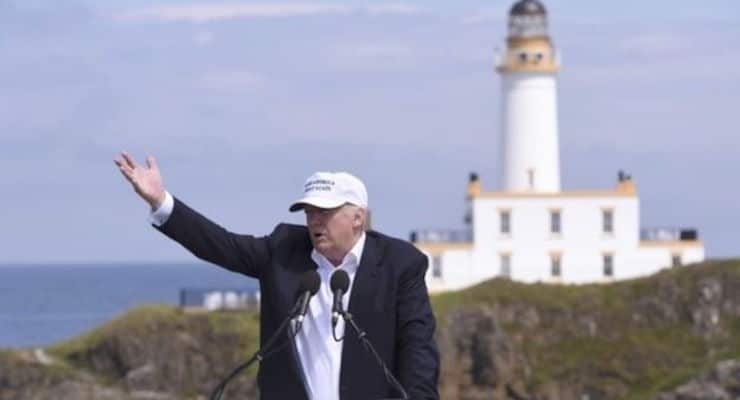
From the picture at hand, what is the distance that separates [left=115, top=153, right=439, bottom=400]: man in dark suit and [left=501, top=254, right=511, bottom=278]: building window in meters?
63.8

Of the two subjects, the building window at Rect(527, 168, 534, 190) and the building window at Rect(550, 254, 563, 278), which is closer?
the building window at Rect(527, 168, 534, 190)

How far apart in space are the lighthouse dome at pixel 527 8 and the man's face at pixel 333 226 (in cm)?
6738

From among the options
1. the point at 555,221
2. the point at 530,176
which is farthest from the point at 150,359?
the point at 555,221

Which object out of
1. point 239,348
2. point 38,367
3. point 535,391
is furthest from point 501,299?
point 38,367

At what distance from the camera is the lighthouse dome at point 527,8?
76312mm

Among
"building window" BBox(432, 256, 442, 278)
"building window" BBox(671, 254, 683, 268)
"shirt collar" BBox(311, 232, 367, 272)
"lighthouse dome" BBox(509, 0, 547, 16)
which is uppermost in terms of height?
"lighthouse dome" BBox(509, 0, 547, 16)

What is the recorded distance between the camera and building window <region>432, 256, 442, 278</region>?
237 ft

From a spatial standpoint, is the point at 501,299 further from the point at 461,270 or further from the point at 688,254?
the point at 688,254

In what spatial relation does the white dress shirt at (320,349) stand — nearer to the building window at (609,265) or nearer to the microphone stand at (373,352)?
the microphone stand at (373,352)

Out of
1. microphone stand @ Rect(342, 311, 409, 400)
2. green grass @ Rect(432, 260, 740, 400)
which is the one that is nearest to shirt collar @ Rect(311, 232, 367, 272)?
microphone stand @ Rect(342, 311, 409, 400)

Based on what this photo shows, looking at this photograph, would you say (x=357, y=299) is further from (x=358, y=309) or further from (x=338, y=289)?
(x=338, y=289)

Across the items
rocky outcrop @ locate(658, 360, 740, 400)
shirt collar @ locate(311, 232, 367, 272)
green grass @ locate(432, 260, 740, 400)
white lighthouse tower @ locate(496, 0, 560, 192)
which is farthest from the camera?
white lighthouse tower @ locate(496, 0, 560, 192)

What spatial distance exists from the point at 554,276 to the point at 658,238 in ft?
13.8

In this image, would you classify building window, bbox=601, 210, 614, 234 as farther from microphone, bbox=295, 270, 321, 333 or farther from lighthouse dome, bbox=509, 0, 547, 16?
microphone, bbox=295, 270, 321, 333
